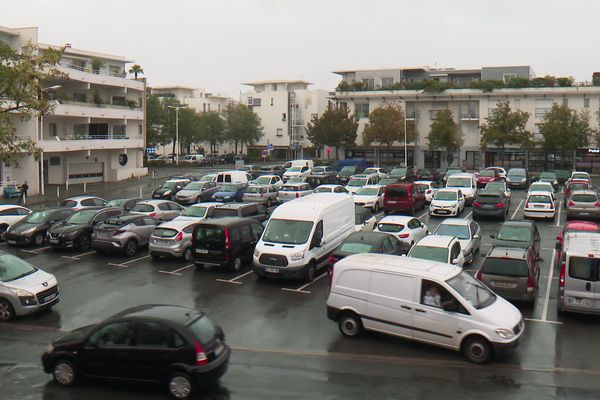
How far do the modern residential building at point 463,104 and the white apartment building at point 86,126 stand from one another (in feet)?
87.5

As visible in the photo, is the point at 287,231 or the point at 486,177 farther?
the point at 486,177

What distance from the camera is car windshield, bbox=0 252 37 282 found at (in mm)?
15494

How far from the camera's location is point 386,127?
6919 centimetres

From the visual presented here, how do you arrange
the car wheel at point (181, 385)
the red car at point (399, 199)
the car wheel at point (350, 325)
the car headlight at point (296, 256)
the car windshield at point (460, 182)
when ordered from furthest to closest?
the car windshield at point (460, 182) → the red car at point (399, 199) → the car headlight at point (296, 256) → the car wheel at point (350, 325) → the car wheel at point (181, 385)

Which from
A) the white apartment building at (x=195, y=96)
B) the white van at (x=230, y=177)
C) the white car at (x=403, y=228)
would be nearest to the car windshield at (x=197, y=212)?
the white car at (x=403, y=228)

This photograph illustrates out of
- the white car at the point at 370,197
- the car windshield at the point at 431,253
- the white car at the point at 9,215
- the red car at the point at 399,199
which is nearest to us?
the car windshield at the point at 431,253

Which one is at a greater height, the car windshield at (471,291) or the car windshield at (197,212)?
the car windshield at (197,212)

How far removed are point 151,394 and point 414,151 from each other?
218 feet

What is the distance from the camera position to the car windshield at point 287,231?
1888 centimetres

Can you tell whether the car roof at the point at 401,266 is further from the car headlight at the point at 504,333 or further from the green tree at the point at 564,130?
the green tree at the point at 564,130

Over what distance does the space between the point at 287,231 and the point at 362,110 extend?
58868 millimetres

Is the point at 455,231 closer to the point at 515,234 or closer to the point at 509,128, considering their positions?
the point at 515,234

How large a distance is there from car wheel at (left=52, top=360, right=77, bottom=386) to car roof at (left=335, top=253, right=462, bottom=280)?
225 inches

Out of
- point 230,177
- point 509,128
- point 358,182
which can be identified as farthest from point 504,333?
point 509,128
